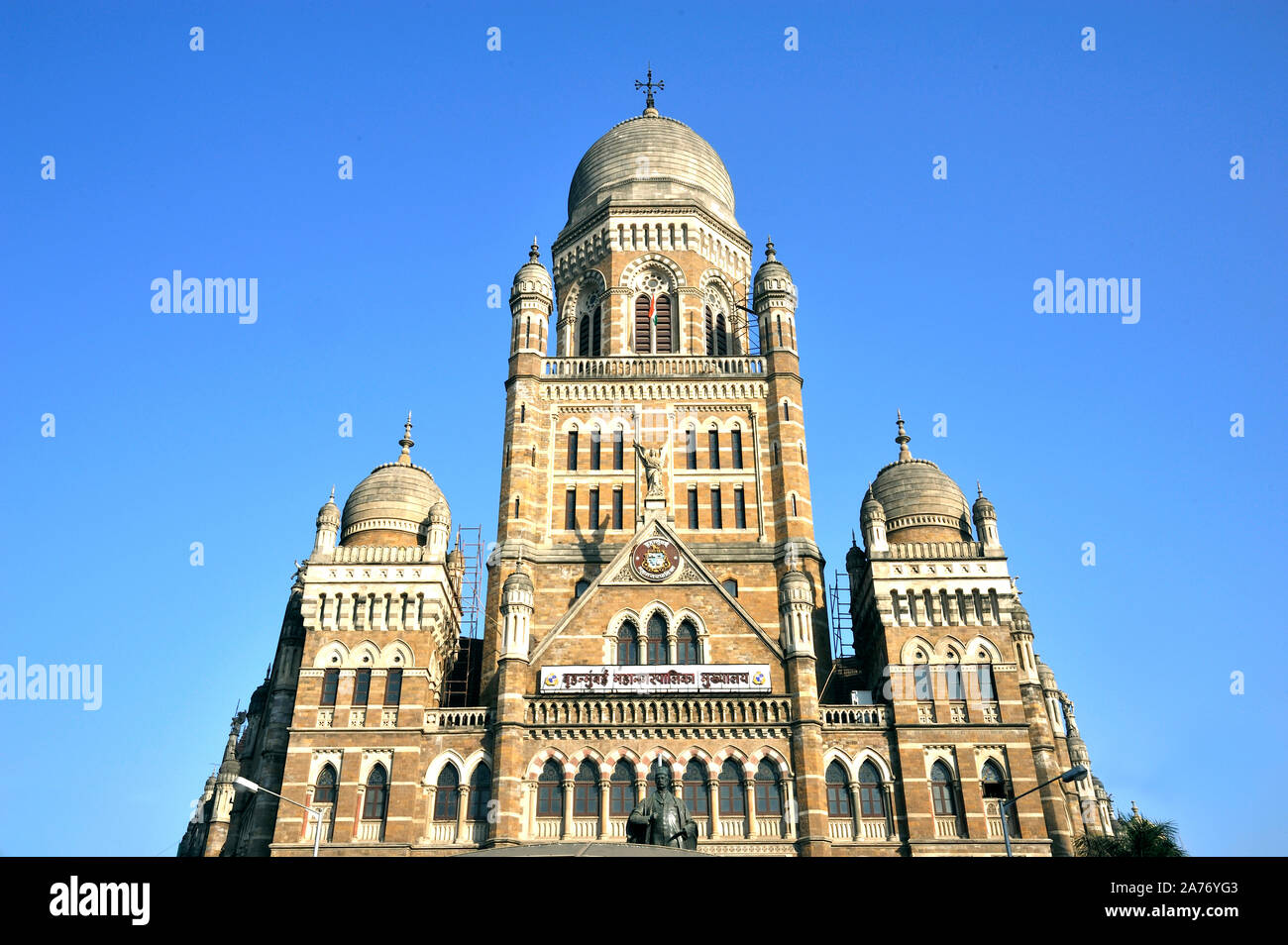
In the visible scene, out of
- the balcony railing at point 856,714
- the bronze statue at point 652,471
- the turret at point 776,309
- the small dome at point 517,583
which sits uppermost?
the turret at point 776,309

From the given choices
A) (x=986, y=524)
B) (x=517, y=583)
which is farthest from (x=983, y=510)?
(x=517, y=583)

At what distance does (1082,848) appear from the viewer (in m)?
38.6

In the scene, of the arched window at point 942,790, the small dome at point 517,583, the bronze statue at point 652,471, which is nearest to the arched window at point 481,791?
the small dome at point 517,583

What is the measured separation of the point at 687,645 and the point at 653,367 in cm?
1437

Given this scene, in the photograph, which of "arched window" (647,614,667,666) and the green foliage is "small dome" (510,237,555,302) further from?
the green foliage

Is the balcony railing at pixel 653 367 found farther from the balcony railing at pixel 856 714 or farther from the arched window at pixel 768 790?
the arched window at pixel 768 790

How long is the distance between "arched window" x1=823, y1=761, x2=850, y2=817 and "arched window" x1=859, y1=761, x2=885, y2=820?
498 millimetres

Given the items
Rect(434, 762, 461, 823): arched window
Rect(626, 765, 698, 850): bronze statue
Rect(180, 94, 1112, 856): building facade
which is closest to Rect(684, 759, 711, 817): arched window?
Rect(180, 94, 1112, 856): building facade

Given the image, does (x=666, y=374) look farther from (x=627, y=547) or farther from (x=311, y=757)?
(x=311, y=757)

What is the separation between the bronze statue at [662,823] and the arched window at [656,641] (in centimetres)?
1448

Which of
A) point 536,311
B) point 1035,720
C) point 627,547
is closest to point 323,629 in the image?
point 627,547

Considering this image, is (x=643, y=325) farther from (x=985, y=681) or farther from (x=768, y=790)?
(x=768, y=790)

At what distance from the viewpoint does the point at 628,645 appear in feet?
132

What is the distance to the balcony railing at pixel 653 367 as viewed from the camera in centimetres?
4900
